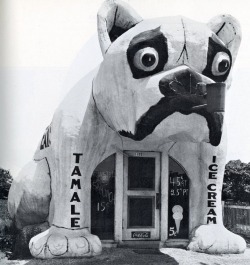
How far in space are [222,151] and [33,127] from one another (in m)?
1.30

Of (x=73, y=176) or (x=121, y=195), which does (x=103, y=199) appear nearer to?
(x=121, y=195)

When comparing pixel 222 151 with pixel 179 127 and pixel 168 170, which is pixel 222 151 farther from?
pixel 179 127

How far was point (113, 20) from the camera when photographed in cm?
308

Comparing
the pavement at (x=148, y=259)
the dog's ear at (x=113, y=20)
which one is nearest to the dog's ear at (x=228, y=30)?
the dog's ear at (x=113, y=20)

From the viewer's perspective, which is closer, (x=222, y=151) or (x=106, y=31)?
(x=106, y=31)

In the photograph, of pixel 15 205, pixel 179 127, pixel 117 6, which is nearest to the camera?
pixel 179 127

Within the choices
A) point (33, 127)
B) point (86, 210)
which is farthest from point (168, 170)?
point (33, 127)

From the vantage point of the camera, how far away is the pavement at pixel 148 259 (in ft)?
10.2

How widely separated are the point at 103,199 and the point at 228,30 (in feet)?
4.48

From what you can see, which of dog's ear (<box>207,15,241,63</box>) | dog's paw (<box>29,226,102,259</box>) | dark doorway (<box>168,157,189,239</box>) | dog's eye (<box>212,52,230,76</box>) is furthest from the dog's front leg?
dog's ear (<box>207,15,241,63</box>)

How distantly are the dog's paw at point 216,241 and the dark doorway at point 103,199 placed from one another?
576 mm

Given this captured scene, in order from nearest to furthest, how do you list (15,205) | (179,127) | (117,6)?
(179,127)
(117,6)
(15,205)

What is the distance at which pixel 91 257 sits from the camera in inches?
124

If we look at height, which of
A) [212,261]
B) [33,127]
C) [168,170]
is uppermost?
[33,127]
